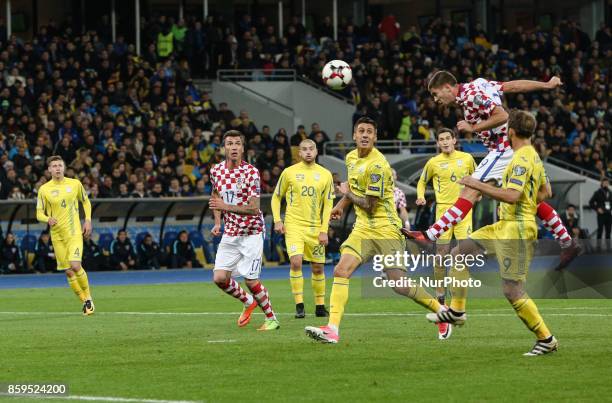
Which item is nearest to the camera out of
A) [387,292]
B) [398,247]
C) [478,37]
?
[398,247]

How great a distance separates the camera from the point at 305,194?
61.2 ft

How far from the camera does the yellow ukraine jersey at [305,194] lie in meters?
18.5

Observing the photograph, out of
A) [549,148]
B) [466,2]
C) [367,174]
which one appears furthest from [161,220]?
[466,2]

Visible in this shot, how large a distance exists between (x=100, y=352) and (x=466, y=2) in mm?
40351

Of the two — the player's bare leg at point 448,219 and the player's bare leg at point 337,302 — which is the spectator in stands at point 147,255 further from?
the player's bare leg at point 448,219

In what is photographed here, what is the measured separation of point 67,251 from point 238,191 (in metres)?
5.34

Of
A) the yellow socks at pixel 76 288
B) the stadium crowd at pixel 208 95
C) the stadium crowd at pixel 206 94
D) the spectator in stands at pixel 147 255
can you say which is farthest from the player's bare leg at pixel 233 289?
the spectator in stands at pixel 147 255

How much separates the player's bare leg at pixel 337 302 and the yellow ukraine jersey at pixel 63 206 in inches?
313

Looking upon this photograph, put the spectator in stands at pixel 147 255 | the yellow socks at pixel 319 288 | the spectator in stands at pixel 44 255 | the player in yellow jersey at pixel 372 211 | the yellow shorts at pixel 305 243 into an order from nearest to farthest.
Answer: the player in yellow jersey at pixel 372 211 < the yellow socks at pixel 319 288 < the yellow shorts at pixel 305 243 < the spectator in stands at pixel 44 255 < the spectator in stands at pixel 147 255

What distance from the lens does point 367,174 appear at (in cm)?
1384

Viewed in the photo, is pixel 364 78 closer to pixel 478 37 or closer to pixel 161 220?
pixel 478 37

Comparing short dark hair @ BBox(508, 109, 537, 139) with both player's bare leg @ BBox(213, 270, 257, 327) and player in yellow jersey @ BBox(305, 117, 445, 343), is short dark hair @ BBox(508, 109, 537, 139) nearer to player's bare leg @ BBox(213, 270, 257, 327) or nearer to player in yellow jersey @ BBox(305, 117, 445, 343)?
player in yellow jersey @ BBox(305, 117, 445, 343)

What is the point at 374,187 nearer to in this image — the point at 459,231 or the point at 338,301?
the point at 338,301

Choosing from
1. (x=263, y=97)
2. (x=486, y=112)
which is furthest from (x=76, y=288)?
(x=263, y=97)
